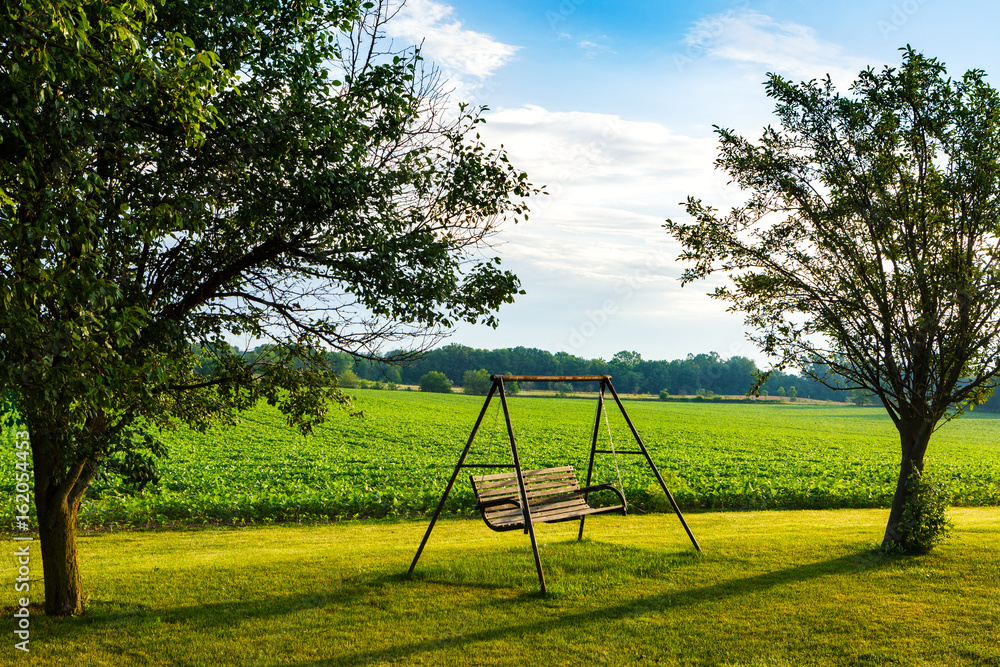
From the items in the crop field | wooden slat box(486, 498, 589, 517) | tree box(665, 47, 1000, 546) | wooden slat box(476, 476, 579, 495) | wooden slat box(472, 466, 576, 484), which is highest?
tree box(665, 47, 1000, 546)

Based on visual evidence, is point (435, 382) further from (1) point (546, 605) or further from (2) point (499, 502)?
(1) point (546, 605)

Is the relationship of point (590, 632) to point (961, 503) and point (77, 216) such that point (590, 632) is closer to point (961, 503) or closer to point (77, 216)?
point (77, 216)

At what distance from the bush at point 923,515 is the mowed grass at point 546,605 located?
1.22 ft

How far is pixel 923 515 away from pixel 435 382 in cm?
7708

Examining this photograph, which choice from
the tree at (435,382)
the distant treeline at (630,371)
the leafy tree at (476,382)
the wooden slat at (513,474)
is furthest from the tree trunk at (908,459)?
the tree at (435,382)

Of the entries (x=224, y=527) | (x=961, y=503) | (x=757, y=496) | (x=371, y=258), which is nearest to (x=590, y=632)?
(x=371, y=258)

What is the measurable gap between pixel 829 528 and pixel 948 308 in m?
5.23

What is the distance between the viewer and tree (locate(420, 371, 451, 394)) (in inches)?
3361

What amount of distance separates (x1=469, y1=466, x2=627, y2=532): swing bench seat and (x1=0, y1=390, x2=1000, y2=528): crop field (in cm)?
423

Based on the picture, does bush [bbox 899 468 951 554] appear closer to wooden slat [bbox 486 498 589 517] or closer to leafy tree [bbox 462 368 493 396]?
wooden slat [bbox 486 498 589 517]

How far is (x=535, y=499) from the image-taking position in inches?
406

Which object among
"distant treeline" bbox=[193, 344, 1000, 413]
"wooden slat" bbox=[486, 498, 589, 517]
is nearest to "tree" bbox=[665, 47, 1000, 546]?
"wooden slat" bbox=[486, 498, 589, 517]

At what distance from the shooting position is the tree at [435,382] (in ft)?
280

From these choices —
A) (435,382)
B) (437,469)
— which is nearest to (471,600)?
(437,469)
